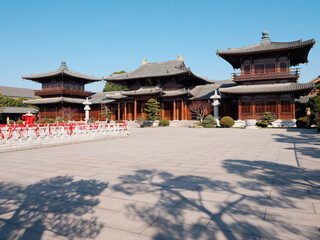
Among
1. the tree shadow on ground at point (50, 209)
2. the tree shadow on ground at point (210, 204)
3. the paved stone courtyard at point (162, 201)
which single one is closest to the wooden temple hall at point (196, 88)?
the paved stone courtyard at point (162, 201)

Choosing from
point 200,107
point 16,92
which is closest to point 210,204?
point 200,107

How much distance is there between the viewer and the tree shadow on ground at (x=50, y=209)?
300cm

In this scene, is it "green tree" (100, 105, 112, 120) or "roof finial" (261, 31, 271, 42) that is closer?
"roof finial" (261, 31, 271, 42)

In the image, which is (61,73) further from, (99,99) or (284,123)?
(284,123)

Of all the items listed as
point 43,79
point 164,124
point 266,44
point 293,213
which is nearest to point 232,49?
point 266,44

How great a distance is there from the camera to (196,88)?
38.1 meters

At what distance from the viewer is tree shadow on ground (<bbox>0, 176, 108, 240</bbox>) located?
9.84 feet

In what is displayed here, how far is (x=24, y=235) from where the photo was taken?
9.56 feet

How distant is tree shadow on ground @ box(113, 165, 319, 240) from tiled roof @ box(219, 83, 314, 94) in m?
23.4

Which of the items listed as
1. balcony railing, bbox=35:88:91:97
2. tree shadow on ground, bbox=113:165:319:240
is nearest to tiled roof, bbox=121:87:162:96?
balcony railing, bbox=35:88:91:97

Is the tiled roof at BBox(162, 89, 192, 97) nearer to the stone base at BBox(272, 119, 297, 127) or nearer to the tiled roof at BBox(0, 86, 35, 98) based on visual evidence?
the stone base at BBox(272, 119, 297, 127)

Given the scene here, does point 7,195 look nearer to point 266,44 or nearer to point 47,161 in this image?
point 47,161

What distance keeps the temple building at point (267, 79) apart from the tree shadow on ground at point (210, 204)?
80.6ft

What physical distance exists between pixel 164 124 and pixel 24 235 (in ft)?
100
